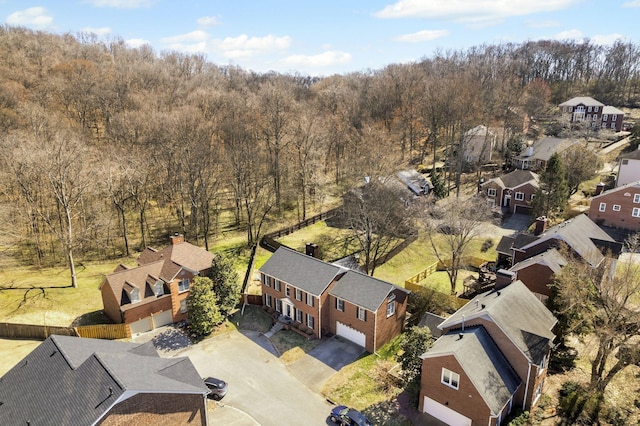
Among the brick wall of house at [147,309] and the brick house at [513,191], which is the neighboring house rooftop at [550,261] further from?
the brick wall of house at [147,309]

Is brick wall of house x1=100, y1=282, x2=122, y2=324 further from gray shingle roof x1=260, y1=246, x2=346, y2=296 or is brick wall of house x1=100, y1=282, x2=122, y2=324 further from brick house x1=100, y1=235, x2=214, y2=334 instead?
gray shingle roof x1=260, y1=246, x2=346, y2=296

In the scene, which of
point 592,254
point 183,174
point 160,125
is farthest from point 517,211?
point 160,125

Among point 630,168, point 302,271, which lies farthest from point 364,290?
point 630,168

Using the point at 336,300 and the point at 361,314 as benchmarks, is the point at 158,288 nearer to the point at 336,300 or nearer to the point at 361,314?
the point at 336,300

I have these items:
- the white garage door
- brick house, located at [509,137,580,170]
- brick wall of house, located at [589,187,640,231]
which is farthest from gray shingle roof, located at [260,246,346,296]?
brick house, located at [509,137,580,170]

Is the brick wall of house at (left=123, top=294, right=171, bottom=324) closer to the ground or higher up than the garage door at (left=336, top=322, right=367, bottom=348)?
higher up

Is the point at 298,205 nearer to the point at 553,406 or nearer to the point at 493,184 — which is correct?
the point at 493,184
